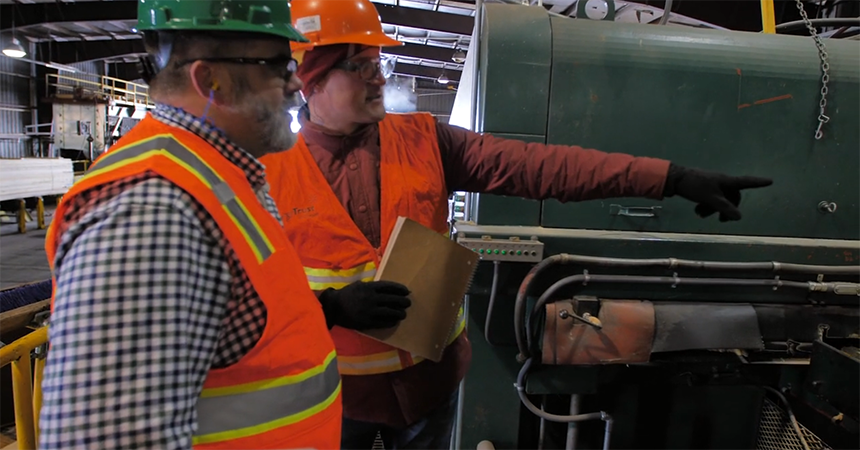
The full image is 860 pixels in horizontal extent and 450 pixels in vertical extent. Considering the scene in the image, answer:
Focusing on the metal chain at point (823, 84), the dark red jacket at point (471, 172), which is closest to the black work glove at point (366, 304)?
the dark red jacket at point (471, 172)

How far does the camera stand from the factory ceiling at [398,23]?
18.8ft

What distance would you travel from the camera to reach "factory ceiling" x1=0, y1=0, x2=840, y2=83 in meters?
5.74

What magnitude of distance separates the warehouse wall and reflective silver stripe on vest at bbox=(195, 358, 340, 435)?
664 inches

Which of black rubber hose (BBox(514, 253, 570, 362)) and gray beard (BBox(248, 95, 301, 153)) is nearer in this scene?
gray beard (BBox(248, 95, 301, 153))

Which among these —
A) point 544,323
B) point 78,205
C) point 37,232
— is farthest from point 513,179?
point 37,232

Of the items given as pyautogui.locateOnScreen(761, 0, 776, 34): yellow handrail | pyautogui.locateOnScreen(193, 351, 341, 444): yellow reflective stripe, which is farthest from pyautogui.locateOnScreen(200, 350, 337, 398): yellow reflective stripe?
pyautogui.locateOnScreen(761, 0, 776, 34): yellow handrail

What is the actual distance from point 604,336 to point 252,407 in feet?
3.96

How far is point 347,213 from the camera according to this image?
1.35 meters

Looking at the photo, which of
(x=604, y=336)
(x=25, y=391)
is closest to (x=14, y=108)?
(x=25, y=391)

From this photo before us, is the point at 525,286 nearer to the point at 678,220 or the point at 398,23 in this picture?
the point at 678,220

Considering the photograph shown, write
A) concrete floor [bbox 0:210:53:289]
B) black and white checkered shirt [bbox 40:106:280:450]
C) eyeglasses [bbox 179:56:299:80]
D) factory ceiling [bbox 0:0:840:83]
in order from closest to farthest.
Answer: black and white checkered shirt [bbox 40:106:280:450], eyeglasses [bbox 179:56:299:80], factory ceiling [bbox 0:0:840:83], concrete floor [bbox 0:210:53:289]

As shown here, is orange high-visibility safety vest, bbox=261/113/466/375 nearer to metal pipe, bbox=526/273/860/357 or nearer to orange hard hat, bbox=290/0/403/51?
orange hard hat, bbox=290/0/403/51

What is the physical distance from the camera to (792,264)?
5.36 feet

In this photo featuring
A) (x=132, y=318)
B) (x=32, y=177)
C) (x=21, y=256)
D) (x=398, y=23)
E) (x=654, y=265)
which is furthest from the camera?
(x=398, y=23)
